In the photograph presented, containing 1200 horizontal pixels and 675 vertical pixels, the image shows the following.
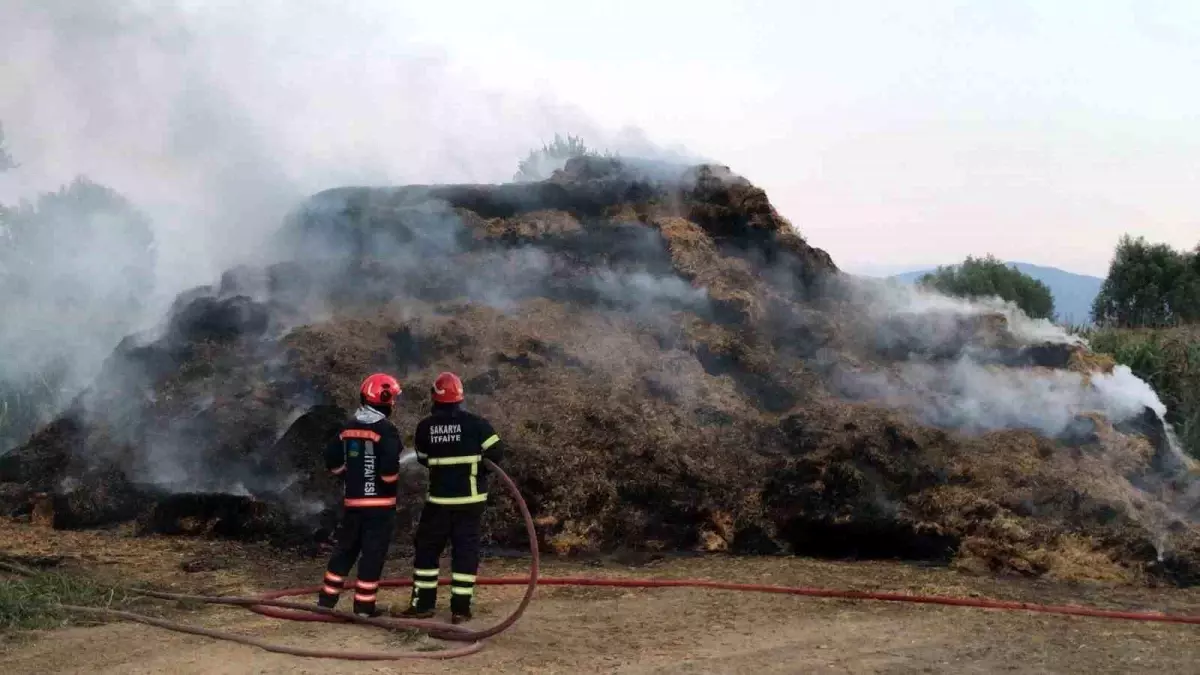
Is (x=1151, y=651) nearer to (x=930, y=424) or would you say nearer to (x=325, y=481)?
(x=930, y=424)

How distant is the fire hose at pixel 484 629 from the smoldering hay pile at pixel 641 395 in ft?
3.89

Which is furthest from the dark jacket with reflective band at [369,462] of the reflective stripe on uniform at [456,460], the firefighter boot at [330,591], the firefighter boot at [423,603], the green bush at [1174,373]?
the green bush at [1174,373]

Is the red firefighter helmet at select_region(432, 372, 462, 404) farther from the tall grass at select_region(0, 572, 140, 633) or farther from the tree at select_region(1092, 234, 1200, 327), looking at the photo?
the tree at select_region(1092, 234, 1200, 327)

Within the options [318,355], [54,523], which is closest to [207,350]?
[318,355]

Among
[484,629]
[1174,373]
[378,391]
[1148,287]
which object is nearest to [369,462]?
[378,391]

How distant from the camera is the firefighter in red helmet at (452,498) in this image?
5.93 m

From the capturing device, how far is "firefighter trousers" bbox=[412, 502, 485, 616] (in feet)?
19.4

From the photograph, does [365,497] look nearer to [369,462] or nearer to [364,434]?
[369,462]

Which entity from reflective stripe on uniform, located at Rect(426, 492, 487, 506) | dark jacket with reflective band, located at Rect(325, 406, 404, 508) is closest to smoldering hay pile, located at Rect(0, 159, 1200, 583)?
reflective stripe on uniform, located at Rect(426, 492, 487, 506)

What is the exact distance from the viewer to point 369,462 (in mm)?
5938

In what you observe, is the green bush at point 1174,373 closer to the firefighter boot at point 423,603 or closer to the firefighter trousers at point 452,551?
the firefighter trousers at point 452,551

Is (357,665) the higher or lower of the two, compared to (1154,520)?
lower

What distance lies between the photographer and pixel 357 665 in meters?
4.98

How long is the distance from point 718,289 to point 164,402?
19.1 ft
